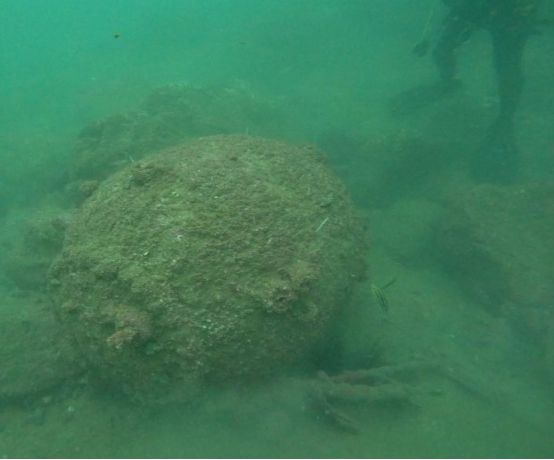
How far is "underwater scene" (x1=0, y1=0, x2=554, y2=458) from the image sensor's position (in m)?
4.02

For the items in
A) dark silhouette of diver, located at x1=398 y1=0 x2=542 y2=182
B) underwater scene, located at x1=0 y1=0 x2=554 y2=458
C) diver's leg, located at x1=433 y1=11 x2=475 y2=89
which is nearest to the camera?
underwater scene, located at x1=0 y1=0 x2=554 y2=458

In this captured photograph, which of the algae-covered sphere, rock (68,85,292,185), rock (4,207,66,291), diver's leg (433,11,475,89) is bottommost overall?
rock (4,207,66,291)

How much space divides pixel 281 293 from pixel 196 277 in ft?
2.69

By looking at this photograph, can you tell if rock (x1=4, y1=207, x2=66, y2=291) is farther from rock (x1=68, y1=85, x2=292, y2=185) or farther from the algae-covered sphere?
the algae-covered sphere

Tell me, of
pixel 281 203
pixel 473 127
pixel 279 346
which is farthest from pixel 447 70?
pixel 279 346

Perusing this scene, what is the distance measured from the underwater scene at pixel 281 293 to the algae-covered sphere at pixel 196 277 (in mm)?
21

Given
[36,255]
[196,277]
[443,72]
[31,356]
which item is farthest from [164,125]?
[443,72]

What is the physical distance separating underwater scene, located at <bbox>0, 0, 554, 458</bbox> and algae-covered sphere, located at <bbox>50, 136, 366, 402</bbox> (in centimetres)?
2

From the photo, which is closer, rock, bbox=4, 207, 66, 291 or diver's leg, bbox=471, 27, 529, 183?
rock, bbox=4, 207, 66, 291

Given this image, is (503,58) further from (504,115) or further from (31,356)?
(31,356)

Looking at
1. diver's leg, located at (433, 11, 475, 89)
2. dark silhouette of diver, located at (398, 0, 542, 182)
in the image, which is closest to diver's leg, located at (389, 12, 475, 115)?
diver's leg, located at (433, 11, 475, 89)

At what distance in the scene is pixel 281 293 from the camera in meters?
3.95

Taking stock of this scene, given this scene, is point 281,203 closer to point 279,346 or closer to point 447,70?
point 279,346

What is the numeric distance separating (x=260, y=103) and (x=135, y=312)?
37.4ft
